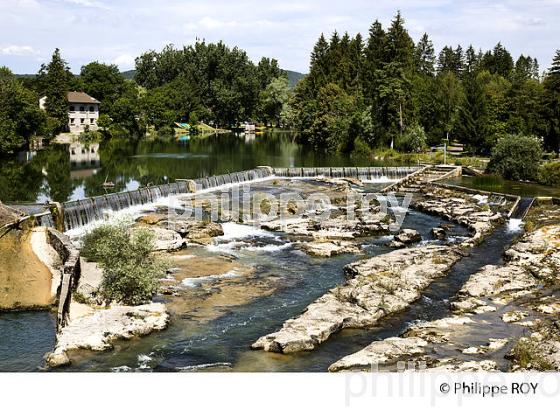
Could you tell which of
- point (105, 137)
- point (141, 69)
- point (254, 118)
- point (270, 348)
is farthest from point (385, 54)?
point (141, 69)

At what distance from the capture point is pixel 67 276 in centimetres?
2012

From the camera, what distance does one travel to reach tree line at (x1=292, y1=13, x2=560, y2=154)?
57.8 m

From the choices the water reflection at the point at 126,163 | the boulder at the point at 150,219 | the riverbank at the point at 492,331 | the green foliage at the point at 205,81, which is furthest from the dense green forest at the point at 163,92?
the riverbank at the point at 492,331

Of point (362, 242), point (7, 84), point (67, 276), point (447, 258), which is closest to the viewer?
point (67, 276)

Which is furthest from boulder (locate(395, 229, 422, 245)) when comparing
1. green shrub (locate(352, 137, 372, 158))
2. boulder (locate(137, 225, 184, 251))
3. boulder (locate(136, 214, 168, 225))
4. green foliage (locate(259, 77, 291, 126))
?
green foliage (locate(259, 77, 291, 126))

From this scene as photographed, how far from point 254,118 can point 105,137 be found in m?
41.6

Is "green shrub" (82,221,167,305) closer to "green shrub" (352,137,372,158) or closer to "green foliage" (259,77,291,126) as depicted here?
"green shrub" (352,137,372,158)

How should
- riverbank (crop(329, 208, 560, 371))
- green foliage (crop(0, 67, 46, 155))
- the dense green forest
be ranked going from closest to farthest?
riverbank (crop(329, 208, 560, 371)) < green foliage (crop(0, 67, 46, 155)) < the dense green forest

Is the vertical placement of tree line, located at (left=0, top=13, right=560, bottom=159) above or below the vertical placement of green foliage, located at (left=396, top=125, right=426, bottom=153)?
above

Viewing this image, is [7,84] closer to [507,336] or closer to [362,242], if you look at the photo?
[362,242]

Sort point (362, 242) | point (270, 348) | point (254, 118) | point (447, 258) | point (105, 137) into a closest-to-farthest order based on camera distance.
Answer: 1. point (270, 348)
2. point (447, 258)
3. point (362, 242)
4. point (105, 137)
5. point (254, 118)

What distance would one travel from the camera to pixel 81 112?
92.3 meters

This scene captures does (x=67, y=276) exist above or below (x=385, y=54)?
below

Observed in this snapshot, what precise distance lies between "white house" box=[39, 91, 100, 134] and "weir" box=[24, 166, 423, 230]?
163ft
